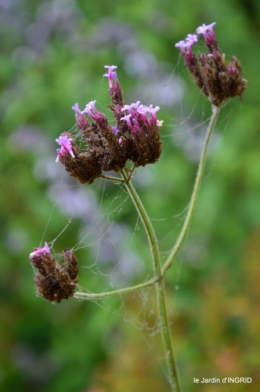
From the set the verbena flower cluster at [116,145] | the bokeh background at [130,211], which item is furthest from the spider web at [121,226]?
the verbena flower cluster at [116,145]

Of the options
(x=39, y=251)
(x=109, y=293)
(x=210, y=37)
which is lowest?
(x=109, y=293)

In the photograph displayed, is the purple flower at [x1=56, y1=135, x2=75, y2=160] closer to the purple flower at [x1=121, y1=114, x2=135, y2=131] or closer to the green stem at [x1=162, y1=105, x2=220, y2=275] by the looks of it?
the purple flower at [x1=121, y1=114, x2=135, y2=131]

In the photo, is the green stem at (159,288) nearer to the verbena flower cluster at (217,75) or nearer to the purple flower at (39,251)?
the purple flower at (39,251)

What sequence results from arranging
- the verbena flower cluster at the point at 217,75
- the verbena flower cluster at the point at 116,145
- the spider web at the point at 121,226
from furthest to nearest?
the spider web at the point at 121,226
the verbena flower cluster at the point at 217,75
the verbena flower cluster at the point at 116,145

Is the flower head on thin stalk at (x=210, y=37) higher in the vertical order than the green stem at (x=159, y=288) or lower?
higher

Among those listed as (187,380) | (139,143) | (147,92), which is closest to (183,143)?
(147,92)

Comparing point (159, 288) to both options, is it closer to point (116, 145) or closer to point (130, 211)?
point (116, 145)

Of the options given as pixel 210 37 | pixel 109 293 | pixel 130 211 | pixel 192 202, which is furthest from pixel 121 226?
pixel 109 293

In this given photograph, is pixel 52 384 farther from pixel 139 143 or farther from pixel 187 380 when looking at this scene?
pixel 139 143
